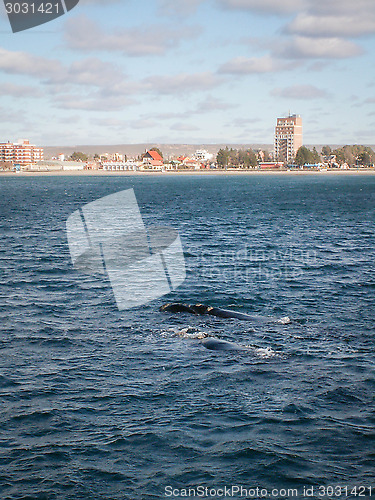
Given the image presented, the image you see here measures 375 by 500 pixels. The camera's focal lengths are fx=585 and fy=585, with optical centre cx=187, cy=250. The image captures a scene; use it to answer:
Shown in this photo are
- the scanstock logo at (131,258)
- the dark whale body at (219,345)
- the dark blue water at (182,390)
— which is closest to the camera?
the dark blue water at (182,390)

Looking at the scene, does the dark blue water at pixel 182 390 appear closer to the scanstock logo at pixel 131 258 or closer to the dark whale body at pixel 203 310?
the dark whale body at pixel 203 310

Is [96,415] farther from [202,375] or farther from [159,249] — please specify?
[159,249]

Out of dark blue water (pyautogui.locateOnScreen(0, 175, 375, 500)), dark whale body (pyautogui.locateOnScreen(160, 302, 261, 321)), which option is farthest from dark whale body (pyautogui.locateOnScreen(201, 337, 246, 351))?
dark whale body (pyautogui.locateOnScreen(160, 302, 261, 321))

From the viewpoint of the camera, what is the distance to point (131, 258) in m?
54.6

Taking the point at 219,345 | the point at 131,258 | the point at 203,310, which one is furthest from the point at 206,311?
the point at 131,258

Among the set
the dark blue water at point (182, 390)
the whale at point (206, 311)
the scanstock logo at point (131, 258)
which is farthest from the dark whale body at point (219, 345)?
the scanstock logo at point (131, 258)

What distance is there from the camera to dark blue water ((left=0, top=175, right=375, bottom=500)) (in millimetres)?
17141

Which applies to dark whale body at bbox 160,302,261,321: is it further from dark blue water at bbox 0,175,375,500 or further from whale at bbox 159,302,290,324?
dark blue water at bbox 0,175,375,500

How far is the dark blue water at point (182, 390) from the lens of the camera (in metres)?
17.1

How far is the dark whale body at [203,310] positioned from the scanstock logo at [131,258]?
2654 millimetres

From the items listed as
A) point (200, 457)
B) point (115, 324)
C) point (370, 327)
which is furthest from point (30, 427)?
point (370, 327)

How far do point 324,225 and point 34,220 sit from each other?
152 ft

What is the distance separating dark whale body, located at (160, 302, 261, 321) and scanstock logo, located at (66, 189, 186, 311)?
104 inches

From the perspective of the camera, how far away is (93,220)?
9869 centimetres
